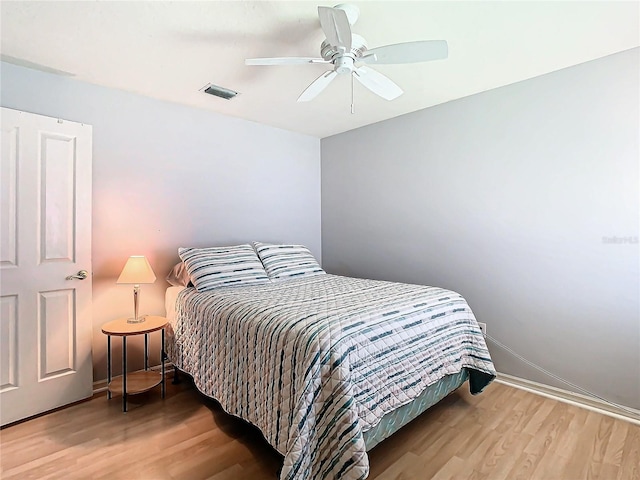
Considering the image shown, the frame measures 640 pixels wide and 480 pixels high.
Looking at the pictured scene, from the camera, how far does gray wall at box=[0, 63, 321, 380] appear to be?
2.57 m

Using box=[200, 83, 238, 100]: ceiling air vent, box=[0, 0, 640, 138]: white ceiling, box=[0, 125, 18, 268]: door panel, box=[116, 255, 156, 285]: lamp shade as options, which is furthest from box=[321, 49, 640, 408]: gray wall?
box=[0, 125, 18, 268]: door panel

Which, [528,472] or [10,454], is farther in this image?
[10,454]

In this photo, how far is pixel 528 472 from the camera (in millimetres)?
1675

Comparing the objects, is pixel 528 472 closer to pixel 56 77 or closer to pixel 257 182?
pixel 257 182

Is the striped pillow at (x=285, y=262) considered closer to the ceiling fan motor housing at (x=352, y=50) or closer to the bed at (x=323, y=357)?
the bed at (x=323, y=357)

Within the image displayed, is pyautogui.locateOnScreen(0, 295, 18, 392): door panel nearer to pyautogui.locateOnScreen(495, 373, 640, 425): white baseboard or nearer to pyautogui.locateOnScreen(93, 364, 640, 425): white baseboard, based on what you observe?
pyautogui.locateOnScreen(93, 364, 640, 425): white baseboard

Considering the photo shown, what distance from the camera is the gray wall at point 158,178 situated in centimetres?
257

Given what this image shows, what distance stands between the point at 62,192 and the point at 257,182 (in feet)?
5.68

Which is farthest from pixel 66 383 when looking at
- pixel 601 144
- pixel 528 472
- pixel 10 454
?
pixel 601 144

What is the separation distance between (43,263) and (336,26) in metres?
2.39

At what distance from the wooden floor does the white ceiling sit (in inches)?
92.8

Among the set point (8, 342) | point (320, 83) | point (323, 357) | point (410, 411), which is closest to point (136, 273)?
point (8, 342)

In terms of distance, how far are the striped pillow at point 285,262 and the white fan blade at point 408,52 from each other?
6.07 feet

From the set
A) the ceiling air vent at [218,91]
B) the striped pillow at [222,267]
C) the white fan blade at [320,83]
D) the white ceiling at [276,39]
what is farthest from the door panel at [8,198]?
the white fan blade at [320,83]
